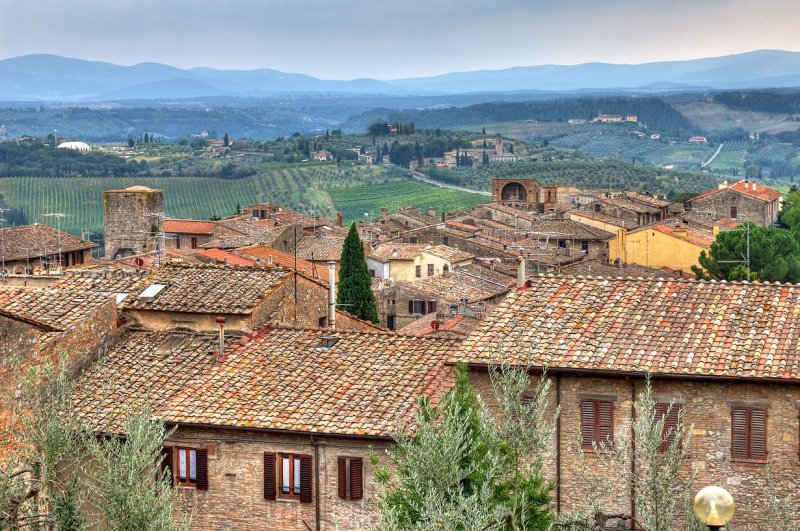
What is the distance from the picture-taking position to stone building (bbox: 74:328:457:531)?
17.0m

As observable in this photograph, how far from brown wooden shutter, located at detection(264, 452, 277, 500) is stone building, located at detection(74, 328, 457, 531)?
1 cm

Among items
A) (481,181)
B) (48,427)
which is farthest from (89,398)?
(481,181)

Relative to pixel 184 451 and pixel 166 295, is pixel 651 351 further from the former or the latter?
pixel 166 295

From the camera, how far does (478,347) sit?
17000 mm

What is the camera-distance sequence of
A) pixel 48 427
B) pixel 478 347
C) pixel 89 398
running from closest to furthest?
1. pixel 48 427
2. pixel 478 347
3. pixel 89 398

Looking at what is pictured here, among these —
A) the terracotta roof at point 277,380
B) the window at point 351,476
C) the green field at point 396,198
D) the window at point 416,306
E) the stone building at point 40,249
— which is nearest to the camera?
the window at point 351,476

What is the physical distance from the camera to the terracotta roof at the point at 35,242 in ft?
175

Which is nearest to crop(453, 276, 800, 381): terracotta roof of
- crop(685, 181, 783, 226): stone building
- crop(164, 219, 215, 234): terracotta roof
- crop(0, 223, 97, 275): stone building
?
crop(0, 223, 97, 275): stone building

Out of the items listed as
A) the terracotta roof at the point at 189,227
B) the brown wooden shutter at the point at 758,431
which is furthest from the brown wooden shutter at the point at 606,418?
the terracotta roof at the point at 189,227

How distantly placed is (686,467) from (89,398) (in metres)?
8.52

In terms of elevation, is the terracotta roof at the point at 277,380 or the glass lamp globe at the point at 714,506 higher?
the glass lamp globe at the point at 714,506

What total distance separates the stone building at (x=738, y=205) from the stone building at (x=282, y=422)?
66266 millimetres

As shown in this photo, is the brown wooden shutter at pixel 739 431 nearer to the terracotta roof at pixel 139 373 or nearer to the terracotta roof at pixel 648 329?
the terracotta roof at pixel 648 329

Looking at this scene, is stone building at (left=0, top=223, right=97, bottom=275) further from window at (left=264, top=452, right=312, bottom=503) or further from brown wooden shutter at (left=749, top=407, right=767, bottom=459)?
brown wooden shutter at (left=749, top=407, right=767, bottom=459)
